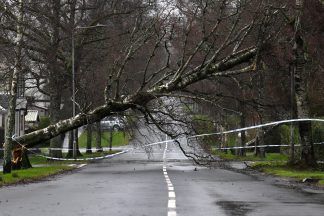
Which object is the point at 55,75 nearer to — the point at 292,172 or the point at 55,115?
the point at 55,115

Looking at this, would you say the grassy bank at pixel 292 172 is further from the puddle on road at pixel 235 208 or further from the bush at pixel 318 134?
the puddle on road at pixel 235 208

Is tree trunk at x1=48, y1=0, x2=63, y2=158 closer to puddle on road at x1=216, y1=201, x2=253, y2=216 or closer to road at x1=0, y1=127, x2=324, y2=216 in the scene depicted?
road at x1=0, y1=127, x2=324, y2=216

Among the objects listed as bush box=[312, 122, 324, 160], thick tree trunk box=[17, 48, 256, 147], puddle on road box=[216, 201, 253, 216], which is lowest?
puddle on road box=[216, 201, 253, 216]

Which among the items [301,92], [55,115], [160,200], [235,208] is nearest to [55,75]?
[55,115]

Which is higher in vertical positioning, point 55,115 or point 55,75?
point 55,75

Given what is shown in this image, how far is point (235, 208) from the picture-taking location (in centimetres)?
1192

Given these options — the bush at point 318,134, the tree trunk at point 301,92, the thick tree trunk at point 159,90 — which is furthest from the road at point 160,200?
the bush at point 318,134

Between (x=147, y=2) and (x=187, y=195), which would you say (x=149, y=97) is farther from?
(x=147, y=2)

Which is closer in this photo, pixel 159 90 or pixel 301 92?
pixel 159 90

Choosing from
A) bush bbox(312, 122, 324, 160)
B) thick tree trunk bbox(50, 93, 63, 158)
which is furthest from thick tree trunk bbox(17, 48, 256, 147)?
thick tree trunk bbox(50, 93, 63, 158)

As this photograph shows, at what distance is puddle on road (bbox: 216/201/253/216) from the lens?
36.6 ft

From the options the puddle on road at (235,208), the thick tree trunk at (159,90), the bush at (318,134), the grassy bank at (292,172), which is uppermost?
the thick tree trunk at (159,90)

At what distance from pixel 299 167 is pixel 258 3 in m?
6.67

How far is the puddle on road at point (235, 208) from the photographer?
1116 centimetres
